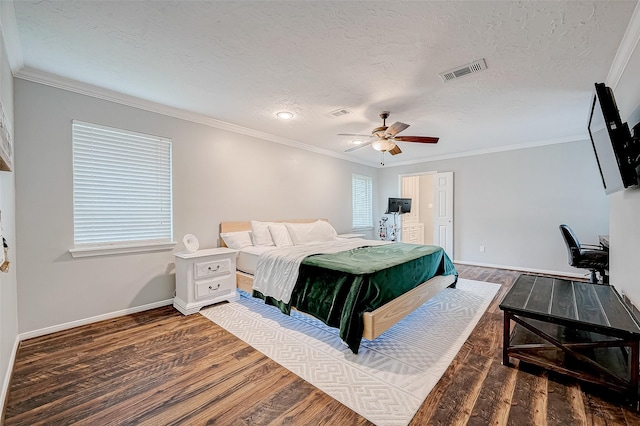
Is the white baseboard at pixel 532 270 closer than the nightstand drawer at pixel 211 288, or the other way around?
the nightstand drawer at pixel 211 288

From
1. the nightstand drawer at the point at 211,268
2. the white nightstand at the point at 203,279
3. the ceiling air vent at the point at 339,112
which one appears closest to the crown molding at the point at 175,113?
the ceiling air vent at the point at 339,112

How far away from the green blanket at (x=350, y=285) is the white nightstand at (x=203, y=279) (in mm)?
731

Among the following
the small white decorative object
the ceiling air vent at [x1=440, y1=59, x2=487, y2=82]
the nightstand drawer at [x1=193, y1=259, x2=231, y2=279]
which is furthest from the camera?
the small white decorative object

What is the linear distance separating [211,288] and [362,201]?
4405 mm

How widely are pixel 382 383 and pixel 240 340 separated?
1343mm

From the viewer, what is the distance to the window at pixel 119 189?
281cm

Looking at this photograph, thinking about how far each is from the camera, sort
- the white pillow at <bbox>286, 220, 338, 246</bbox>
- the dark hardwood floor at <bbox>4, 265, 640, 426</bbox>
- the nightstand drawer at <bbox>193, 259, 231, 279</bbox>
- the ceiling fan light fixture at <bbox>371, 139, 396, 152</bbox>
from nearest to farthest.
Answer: the dark hardwood floor at <bbox>4, 265, 640, 426</bbox>, the nightstand drawer at <bbox>193, 259, 231, 279</bbox>, the ceiling fan light fixture at <bbox>371, 139, 396, 152</bbox>, the white pillow at <bbox>286, 220, 338, 246</bbox>

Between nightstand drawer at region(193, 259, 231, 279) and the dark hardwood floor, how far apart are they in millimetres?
825

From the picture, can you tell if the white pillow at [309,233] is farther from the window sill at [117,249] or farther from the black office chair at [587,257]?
the black office chair at [587,257]

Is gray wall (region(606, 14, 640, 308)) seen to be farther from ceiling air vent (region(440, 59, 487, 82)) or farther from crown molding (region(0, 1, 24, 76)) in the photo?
crown molding (region(0, 1, 24, 76))

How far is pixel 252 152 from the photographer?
434 cm

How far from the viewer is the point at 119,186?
9.97ft

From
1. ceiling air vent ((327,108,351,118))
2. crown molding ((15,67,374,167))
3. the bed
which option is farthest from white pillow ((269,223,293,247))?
ceiling air vent ((327,108,351,118))

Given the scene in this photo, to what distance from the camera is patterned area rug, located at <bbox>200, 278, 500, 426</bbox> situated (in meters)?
1.72
